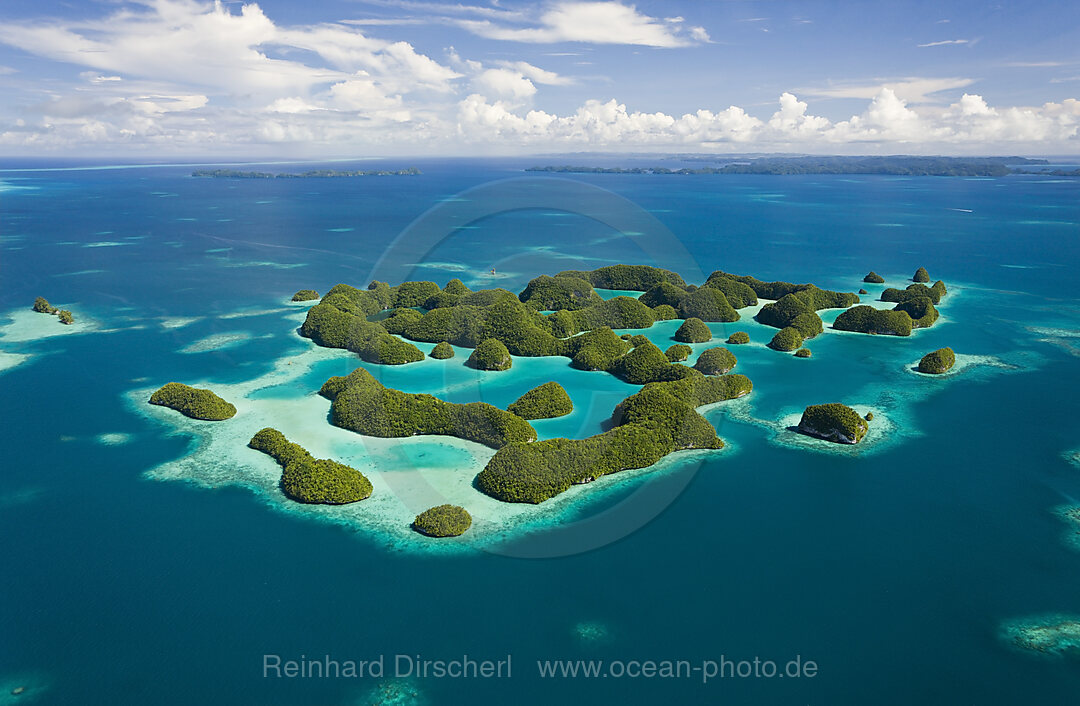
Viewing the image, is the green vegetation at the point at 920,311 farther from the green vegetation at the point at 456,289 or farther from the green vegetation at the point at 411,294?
the green vegetation at the point at 411,294

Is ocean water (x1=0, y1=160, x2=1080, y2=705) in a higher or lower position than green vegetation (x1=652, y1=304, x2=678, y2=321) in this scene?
lower

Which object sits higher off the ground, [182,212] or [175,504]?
[182,212]

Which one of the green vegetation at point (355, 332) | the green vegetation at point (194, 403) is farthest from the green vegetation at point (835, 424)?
the green vegetation at point (194, 403)

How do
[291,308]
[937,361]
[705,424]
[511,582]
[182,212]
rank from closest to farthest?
[511,582]
[705,424]
[937,361]
[291,308]
[182,212]

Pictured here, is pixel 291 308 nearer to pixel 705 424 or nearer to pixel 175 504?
pixel 175 504

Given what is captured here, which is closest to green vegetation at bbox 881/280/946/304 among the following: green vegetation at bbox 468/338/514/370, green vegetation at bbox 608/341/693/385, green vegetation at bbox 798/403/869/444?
green vegetation at bbox 608/341/693/385

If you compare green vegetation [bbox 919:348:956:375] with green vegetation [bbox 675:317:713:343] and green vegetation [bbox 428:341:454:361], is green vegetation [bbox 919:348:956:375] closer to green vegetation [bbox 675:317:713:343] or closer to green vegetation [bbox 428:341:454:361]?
green vegetation [bbox 675:317:713:343]

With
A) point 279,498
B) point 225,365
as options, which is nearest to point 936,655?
point 279,498

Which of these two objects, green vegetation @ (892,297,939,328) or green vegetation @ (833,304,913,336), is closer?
green vegetation @ (833,304,913,336)
